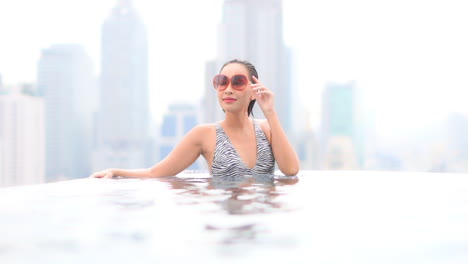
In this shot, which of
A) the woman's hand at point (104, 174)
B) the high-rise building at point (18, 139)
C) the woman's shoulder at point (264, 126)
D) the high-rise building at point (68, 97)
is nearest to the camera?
the woman's hand at point (104, 174)

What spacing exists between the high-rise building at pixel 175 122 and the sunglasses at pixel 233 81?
95.3 metres

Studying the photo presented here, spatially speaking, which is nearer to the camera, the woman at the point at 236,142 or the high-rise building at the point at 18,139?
the woman at the point at 236,142

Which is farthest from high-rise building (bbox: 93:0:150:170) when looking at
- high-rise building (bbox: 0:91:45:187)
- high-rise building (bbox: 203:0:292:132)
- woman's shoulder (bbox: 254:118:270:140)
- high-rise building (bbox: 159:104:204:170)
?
woman's shoulder (bbox: 254:118:270:140)

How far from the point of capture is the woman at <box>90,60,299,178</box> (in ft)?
12.1

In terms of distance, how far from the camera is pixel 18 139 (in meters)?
79.3

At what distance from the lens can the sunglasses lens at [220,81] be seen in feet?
12.1

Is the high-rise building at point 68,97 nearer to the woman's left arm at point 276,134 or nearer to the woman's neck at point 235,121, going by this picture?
the woman's neck at point 235,121

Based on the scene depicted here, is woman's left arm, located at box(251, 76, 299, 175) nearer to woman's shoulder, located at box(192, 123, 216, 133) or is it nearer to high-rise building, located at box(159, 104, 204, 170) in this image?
woman's shoulder, located at box(192, 123, 216, 133)

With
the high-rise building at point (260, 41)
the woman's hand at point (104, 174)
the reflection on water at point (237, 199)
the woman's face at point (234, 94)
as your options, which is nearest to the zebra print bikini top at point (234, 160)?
the woman's face at point (234, 94)

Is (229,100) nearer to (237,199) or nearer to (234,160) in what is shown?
(234,160)

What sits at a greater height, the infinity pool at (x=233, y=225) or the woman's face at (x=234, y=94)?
the woman's face at (x=234, y=94)

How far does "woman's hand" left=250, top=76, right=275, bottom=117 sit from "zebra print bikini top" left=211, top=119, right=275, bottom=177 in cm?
29

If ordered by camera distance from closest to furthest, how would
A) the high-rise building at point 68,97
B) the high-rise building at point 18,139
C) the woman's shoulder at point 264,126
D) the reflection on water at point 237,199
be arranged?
the reflection on water at point 237,199
the woman's shoulder at point 264,126
the high-rise building at point 18,139
the high-rise building at point 68,97

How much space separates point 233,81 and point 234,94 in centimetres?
11
